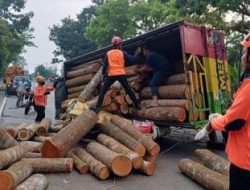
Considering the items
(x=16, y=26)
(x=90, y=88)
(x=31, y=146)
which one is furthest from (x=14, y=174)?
(x=16, y=26)

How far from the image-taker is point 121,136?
7.86m

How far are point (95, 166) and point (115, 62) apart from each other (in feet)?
10.2

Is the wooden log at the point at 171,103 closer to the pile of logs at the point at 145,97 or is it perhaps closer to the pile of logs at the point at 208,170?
the pile of logs at the point at 145,97

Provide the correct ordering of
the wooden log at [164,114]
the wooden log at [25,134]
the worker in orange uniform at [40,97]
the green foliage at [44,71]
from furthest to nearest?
the green foliage at [44,71] → the worker in orange uniform at [40,97] → the wooden log at [25,134] → the wooden log at [164,114]

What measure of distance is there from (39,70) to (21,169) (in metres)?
83.9

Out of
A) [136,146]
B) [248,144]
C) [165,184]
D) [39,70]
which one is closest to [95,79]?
[136,146]

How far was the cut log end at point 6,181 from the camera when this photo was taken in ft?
18.1

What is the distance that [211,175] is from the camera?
6.22m

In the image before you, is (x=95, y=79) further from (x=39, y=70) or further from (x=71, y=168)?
(x=39, y=70)

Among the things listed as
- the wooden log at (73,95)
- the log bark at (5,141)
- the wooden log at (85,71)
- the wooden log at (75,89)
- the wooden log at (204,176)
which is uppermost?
the wooden log at (85,71)

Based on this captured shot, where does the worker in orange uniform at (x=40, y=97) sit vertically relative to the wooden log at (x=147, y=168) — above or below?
above

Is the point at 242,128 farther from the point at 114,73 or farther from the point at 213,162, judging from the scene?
the point at 114,73

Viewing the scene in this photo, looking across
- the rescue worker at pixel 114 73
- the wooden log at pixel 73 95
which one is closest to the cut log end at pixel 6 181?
the rescue worker at pixel 114 73

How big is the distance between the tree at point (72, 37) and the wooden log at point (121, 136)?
4587 cm
